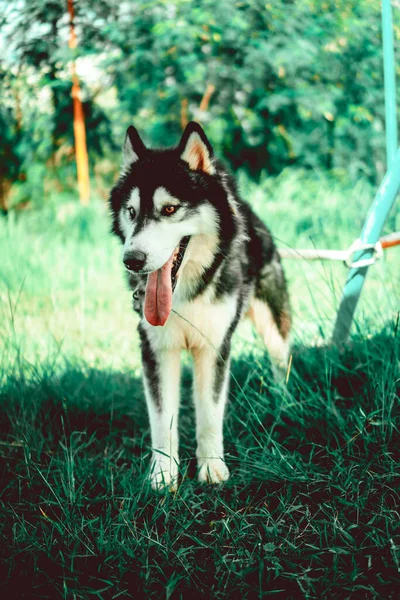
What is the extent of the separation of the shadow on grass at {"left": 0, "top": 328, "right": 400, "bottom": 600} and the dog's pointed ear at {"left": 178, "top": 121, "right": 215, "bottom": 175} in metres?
1.01

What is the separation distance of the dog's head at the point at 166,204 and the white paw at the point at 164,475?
24.4 inches

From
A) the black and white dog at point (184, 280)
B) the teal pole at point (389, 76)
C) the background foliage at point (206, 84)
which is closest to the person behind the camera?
the black and white dog at point (184, 280)

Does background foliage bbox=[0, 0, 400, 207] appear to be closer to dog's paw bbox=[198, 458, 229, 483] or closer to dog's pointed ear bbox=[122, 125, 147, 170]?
dog's pointed ear bbox=[122, 125, 147, 170]

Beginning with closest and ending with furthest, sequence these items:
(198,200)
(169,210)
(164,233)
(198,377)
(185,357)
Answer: (164,233) < (169,210) < (198,200) < (198,377) < (185,357)

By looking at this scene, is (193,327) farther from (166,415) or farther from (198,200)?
(198,200)

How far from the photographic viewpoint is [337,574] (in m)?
2.06

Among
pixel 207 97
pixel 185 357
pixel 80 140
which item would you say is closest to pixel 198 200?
pixel 185 357

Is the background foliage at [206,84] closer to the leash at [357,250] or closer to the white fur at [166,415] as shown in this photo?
the leash at [357,250]

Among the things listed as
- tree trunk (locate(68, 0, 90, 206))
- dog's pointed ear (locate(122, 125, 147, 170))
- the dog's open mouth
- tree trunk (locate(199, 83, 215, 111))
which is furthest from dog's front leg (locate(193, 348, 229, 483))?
tree trunk (locate(199, 83, 215, 111))

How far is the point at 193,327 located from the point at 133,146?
0.86m

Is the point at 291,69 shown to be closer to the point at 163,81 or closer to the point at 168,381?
the point at 163,81

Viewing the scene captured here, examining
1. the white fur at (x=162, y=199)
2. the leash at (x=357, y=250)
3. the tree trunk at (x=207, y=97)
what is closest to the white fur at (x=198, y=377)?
the white fur at (x=162, y=199)

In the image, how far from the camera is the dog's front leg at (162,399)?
281 cm

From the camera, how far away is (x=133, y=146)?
2.85 metres
